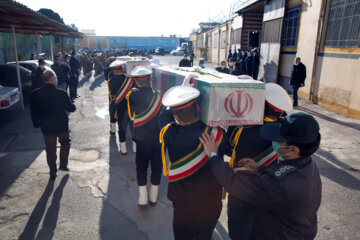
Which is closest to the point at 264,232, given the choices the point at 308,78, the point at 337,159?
the point at 337,159

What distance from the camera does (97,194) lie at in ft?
14.4

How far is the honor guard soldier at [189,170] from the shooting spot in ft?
7.58

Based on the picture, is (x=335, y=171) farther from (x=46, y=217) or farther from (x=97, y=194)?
(x=46, y=217)

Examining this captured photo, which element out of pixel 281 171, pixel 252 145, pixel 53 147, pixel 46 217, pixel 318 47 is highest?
pixel 318 47

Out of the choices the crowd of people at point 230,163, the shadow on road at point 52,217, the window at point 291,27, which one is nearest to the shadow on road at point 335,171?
the crowd of people at point 230,163

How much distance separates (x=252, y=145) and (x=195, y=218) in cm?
88

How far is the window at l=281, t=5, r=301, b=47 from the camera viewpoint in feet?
39.7

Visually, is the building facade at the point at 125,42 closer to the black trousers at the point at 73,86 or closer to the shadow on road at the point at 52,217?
the black trousers at the point at 73,86

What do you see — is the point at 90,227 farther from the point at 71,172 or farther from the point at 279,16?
the point at 279,16

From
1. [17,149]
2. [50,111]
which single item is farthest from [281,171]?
[17,149]

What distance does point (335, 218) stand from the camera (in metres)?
3.82

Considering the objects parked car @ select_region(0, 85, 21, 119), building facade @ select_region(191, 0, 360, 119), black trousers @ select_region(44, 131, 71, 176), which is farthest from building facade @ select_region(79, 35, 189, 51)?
black trousers @ select_region(44, 131, 71, 176)

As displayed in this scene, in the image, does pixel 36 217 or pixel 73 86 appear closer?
pixel 36 217

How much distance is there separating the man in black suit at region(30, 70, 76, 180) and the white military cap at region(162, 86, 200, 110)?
118 inches
